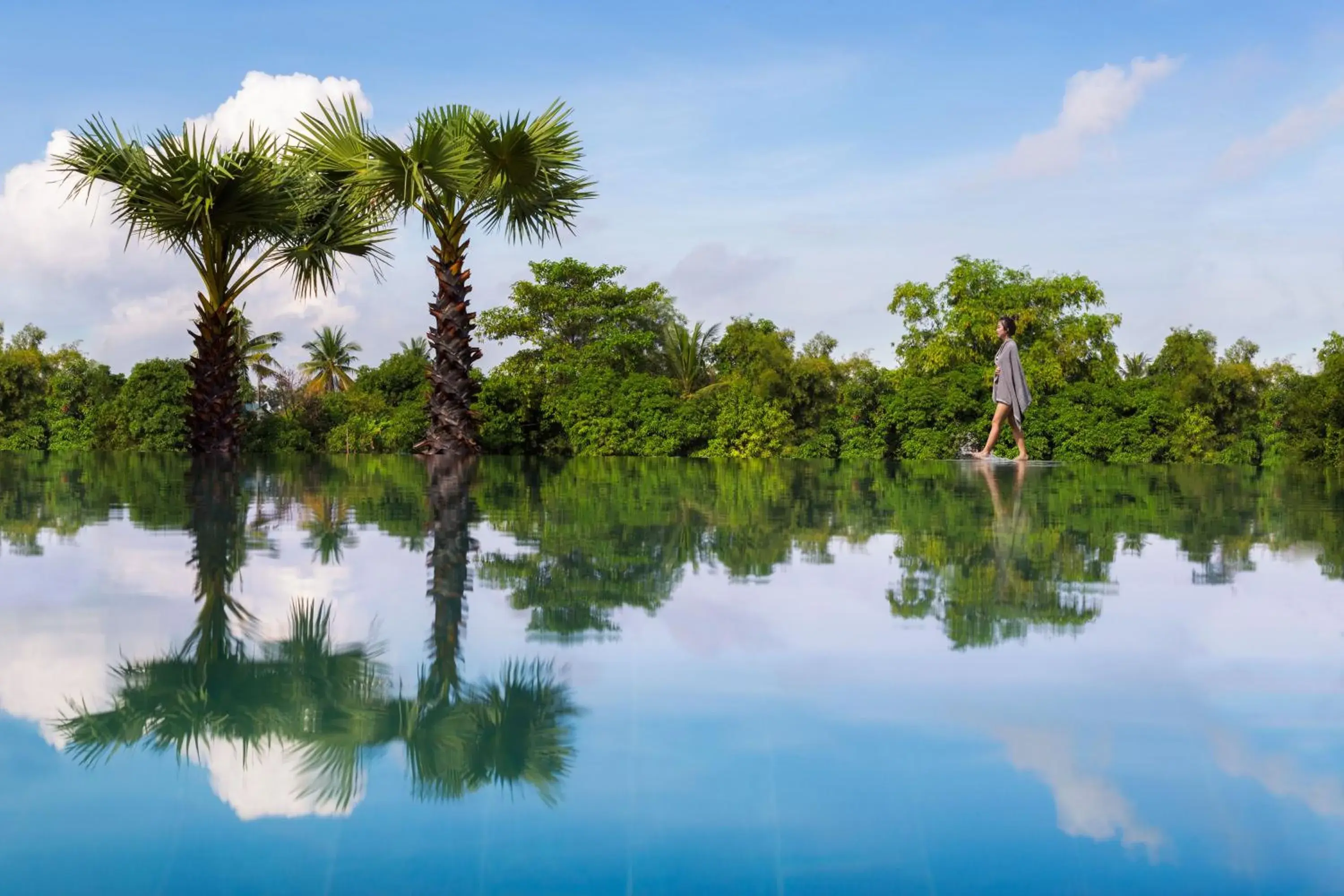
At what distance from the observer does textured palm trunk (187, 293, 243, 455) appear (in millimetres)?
18297

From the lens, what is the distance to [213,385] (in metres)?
18.7

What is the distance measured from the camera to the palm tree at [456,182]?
16.4 m

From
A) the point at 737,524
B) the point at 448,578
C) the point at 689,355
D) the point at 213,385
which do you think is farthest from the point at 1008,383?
the point at 689,355

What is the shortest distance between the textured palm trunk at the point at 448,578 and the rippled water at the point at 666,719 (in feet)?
0.08

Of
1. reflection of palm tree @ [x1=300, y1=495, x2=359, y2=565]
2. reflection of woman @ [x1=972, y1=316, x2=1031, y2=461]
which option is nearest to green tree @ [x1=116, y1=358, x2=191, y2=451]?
reflection of palm tree @ [x1=300, y1=495, x2=359, y2=565]

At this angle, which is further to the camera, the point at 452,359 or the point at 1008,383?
the point at 452,359

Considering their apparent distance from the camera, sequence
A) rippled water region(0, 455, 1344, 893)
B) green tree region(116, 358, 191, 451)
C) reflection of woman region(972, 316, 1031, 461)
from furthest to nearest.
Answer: green tree region(116, 358, 191, 451) < reflection of woman region(972, 316, 1031, 461) < rippled water region(0, 455, 1344, 893)

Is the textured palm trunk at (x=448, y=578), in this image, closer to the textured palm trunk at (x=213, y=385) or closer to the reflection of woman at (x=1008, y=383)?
the reflection of woman at (x=1008, y=383)

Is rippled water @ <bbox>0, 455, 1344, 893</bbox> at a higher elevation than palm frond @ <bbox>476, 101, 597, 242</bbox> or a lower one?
lower

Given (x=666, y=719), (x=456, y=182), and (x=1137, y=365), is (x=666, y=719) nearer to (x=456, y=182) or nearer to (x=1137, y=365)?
(x=456, y=182)

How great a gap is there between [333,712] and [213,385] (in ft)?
59.4

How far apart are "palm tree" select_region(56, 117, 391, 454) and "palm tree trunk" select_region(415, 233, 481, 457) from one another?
59.4 inches

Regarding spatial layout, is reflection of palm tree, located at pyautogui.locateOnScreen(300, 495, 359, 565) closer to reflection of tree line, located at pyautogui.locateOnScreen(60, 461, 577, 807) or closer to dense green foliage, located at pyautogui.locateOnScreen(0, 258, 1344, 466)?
reflection of tree line, located at pyautogui.locateOnScreen(60, 461, 577, 807)

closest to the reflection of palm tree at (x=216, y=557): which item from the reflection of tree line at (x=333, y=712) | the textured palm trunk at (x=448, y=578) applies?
the reflection of tree line at (x=333, y=712)
